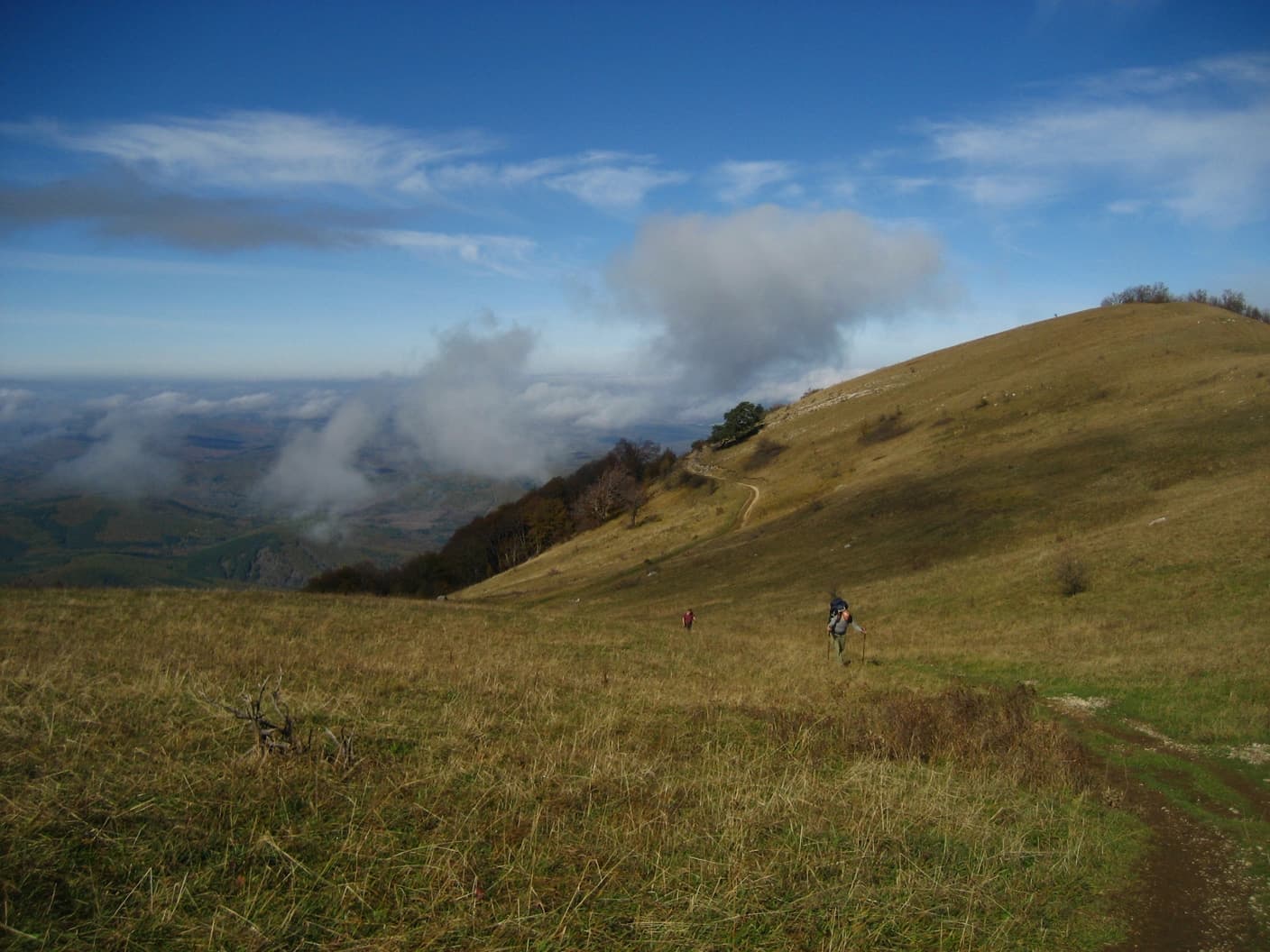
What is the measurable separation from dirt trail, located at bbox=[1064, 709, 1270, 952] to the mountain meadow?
1.6 inches

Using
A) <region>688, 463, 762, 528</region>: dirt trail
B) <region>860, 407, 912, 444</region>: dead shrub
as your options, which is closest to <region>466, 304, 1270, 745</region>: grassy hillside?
<region>860, 407, 912, 444</region>: dead shrub

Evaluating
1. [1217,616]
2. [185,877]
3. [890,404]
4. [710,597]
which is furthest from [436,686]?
[890,404]

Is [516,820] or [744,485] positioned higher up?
[744,485]

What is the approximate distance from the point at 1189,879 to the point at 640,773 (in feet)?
18.0

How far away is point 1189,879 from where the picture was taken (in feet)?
23.1

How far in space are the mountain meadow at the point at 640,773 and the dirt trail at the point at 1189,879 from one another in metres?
0.04

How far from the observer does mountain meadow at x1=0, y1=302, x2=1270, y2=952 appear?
15.3ft

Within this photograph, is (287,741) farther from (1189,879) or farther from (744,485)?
(744,485)

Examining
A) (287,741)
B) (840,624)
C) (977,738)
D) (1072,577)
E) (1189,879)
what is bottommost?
(1189,879)

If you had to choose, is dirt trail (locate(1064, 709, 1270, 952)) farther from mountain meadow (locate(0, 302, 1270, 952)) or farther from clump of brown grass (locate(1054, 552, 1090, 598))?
clump of brown grass (locate(1054, 552, 1090, 598))

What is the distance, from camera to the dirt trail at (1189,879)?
231 inches

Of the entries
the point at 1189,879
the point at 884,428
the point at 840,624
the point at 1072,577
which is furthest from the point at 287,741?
the point at 884,428

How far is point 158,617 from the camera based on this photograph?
54.9ft

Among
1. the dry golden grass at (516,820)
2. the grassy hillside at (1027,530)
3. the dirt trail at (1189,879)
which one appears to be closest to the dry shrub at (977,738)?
the dry golden grass at (516,820)
